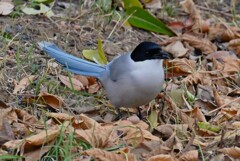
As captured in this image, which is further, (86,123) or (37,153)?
(86,123)

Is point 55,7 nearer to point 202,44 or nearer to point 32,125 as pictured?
point 202,44

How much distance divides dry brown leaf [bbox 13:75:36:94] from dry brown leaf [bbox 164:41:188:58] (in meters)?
1.30

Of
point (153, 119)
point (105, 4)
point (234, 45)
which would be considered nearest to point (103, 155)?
point (153, 119)

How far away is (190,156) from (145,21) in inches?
87.5

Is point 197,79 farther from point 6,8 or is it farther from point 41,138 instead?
point 41,138

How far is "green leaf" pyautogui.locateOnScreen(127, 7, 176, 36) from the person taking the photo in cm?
609

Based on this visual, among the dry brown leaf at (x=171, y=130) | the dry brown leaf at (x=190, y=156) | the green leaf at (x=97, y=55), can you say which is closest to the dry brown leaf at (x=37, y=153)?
the dry brown leaf at (x=190, y=156)

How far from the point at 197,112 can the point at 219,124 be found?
6.4 inches

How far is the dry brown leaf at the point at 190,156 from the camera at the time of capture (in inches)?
160

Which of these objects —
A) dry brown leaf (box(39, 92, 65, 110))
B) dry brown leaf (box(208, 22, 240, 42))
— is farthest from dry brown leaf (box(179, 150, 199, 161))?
dry brown leaf (box(208, 22, 240, 42))

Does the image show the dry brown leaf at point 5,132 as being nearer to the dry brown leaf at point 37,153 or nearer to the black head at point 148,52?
the dry brown leaf at point 37,153

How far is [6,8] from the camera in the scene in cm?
577

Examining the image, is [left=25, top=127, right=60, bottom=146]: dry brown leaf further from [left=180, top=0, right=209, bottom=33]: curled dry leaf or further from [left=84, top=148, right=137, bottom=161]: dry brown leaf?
[left=180, top=0, right=209, bottom=33]: curled dry leaf

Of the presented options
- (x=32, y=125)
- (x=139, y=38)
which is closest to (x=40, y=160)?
(x=32, y=125)
